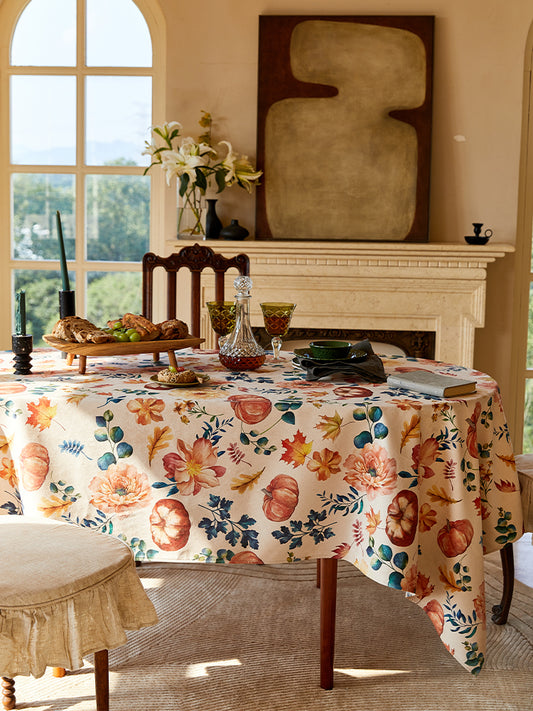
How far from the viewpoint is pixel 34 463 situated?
1.88 meters

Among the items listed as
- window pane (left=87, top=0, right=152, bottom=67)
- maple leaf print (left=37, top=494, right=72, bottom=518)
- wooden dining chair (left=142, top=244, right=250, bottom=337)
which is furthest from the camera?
window pane (left=87, top=0, right=152, bottom=67)

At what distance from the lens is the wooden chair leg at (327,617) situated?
75.2 inches

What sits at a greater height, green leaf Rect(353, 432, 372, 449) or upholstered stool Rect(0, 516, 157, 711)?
green leaf Rect(353, 432, 372, 449)

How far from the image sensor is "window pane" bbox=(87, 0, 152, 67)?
395 cm

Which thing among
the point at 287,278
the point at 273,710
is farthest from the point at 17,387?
the point at 287,278

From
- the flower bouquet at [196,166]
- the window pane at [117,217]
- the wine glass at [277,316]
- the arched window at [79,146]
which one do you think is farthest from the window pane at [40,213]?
the wine glass at [277,316]

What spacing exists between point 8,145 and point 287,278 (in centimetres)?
164

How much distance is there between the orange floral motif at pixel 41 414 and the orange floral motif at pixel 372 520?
2.56 feet

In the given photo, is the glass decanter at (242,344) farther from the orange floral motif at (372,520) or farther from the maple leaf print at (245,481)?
the orange floral motif at (372,520)

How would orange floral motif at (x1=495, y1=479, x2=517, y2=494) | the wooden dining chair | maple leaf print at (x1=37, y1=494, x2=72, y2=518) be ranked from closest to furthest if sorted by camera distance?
maple leaf print at (x1=37, y1=494, x2=72, y2=518) → orange floral motif at (x1=495, y1=479, x2=517, y2=494) → the wooden dining chair

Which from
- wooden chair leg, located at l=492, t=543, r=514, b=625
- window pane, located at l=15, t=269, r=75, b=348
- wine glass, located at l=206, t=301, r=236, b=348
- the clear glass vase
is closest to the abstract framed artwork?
the clear glass vase

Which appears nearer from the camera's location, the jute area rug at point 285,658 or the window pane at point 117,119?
the jute area rug at point 285,658

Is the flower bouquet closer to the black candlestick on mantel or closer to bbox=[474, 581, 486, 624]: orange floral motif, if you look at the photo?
the black candlestick on mantel

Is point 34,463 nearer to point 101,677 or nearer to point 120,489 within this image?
point 120,489
